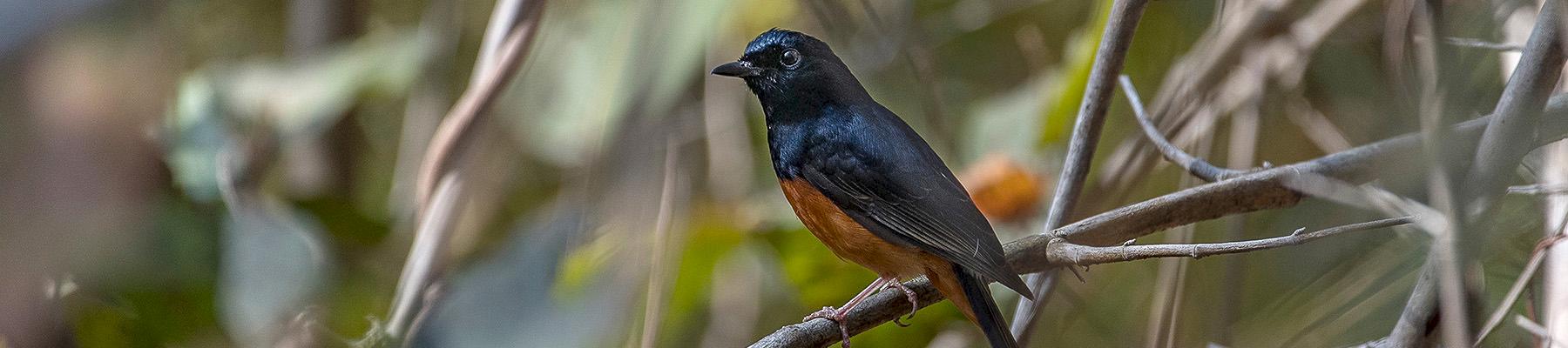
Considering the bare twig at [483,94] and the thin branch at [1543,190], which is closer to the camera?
the thin branch at [1543,190]

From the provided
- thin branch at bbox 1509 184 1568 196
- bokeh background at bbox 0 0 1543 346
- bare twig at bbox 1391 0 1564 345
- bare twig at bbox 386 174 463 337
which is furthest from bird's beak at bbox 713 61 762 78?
thin branch at bbox 1509 184 1568 196

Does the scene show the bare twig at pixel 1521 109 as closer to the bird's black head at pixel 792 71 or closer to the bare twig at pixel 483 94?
the bird's black head at pixel 792 71

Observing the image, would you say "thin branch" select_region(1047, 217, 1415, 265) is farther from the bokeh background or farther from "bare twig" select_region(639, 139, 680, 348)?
"bare twig" select_region(639, 139, 680, 348)

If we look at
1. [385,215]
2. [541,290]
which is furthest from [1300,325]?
[385,215]

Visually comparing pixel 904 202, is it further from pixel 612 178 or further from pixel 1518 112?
pixel 612 178

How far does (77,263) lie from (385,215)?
1.07 meters

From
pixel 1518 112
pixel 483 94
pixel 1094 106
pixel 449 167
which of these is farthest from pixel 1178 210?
pixel 449 167

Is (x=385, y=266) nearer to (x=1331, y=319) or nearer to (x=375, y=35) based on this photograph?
(x=375, y=35)

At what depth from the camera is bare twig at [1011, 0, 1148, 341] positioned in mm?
2225

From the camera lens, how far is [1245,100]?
367 centimetres

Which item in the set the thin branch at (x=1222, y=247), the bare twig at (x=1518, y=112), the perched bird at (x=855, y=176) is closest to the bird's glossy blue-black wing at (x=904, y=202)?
the perched bird at (x=855, y=176)

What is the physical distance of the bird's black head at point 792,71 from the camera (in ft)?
7.10

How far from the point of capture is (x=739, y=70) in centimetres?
211

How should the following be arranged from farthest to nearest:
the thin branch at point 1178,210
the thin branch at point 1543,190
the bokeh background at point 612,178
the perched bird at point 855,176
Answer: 1. the bokeh background at point 612,178
2. the perched bird at point 855,176
3. the thin branch at point 1178,210
4. the thin branch at point 1543,190
